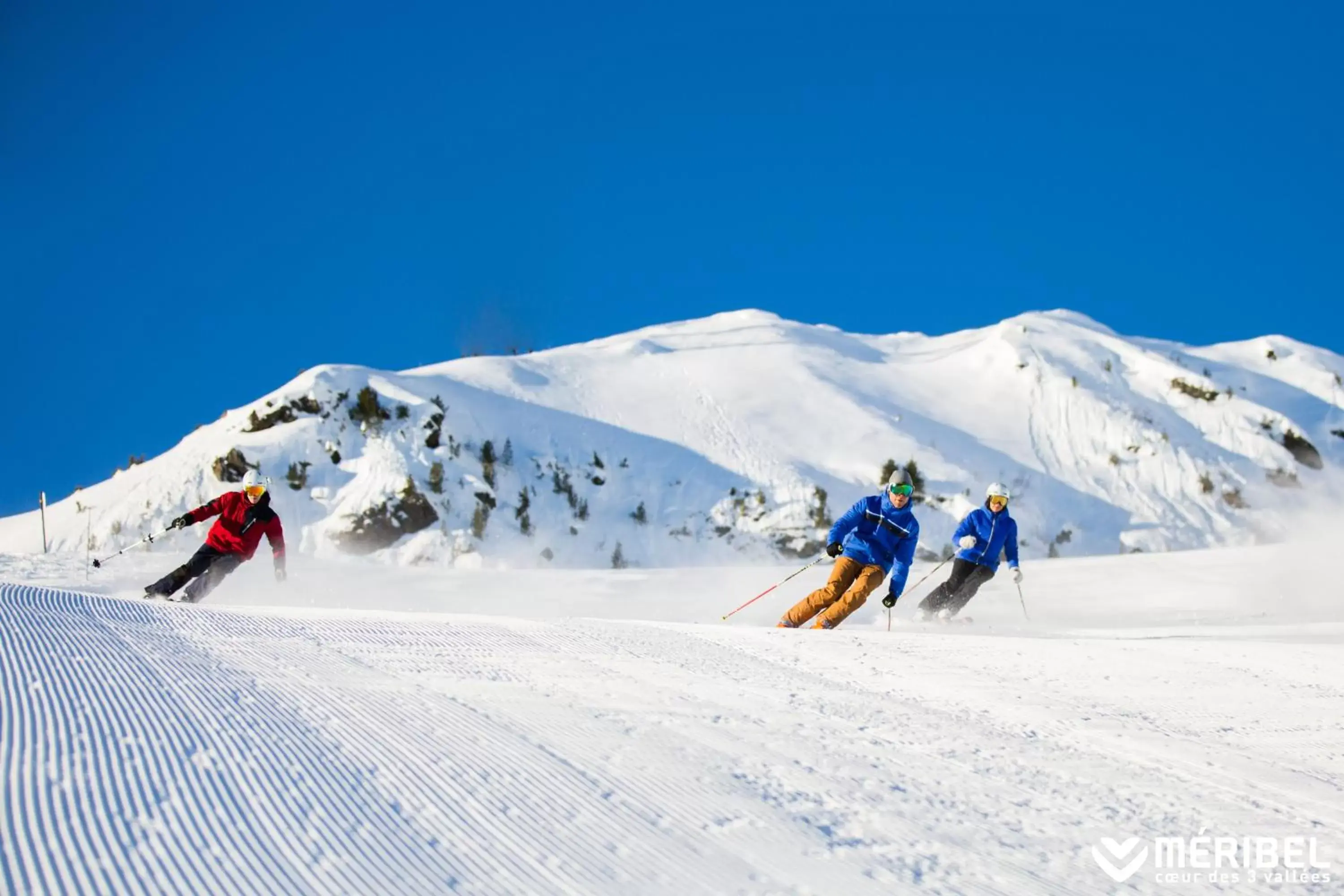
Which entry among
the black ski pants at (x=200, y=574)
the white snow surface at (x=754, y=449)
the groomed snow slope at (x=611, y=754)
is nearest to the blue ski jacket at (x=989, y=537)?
the groomed snow slope at (x=611, y=754)

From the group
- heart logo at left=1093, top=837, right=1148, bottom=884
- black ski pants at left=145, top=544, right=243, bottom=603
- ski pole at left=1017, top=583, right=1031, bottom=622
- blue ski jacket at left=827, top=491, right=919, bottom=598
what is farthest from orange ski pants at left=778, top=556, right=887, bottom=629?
heart logo at left=1093, top=837, right=1148, bottom=884

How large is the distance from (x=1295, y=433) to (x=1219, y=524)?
28.3ft

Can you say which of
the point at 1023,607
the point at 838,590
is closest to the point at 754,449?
the point at 1023,607

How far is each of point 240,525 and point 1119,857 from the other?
953 centimetres

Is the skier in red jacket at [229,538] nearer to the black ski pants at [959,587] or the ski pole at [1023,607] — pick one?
the black ski pants at [959,587]

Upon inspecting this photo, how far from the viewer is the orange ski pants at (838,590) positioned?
977 cm

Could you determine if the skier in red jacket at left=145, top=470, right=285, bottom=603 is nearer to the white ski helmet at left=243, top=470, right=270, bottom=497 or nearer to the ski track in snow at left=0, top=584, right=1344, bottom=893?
the white ski helmet at left=243, top=470, right=270, bottom=497

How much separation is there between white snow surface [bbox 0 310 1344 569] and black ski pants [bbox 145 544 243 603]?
17.9 m

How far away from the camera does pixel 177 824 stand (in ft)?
9.07

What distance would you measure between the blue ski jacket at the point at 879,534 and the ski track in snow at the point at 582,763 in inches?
122

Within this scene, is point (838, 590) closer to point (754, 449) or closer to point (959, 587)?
point (959, 587)

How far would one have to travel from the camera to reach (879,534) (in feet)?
33.0

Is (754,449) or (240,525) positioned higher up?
(754,449)

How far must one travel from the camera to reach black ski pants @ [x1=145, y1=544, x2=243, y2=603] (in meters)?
10.3
